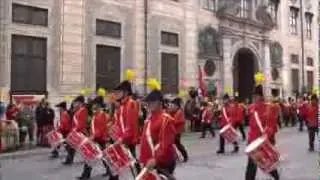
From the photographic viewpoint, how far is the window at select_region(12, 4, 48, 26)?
80.1 feet

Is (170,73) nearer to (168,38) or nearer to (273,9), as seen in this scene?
(168,38)

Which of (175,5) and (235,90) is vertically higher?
(175,5)

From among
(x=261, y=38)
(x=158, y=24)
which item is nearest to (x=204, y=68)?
(x=158, y=24)

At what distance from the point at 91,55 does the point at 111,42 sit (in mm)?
1641

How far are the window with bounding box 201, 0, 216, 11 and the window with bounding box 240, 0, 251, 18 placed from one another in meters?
3.32

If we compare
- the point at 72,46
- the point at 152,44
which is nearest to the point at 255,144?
the point at 72,46

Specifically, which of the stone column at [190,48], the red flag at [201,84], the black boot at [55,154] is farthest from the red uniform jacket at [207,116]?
the black boot at [55,154]

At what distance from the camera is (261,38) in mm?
42219

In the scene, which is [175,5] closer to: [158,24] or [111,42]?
[158,24]

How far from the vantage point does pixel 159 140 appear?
25.6 ft

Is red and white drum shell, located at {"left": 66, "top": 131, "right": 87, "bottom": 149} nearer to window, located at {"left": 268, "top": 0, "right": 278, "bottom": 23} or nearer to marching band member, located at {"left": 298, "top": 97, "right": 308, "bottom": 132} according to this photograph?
marching band member, located at {"left": 298, "top": 97, "right": 308, "bottom": 132}

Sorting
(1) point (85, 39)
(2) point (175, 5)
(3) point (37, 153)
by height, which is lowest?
(3) point (37, 153)

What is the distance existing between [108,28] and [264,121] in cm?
1895

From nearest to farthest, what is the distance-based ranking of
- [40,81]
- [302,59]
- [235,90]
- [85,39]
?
1. [40,81]
2. [85,39]
3. [235,90]
4. [302,59]
